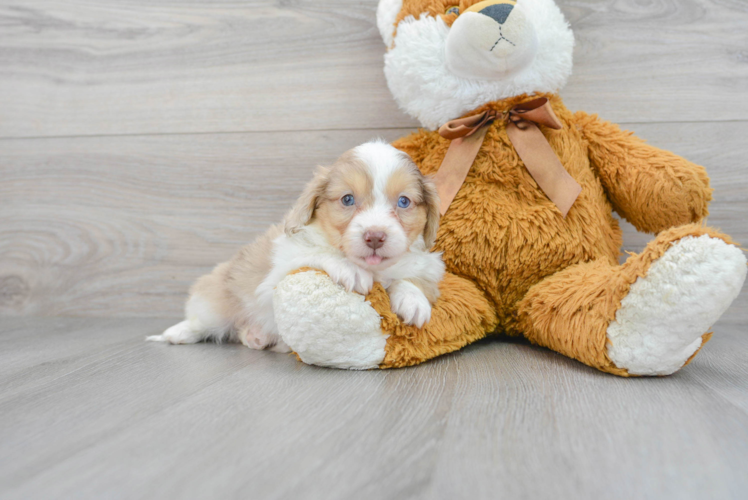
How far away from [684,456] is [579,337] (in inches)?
17.6

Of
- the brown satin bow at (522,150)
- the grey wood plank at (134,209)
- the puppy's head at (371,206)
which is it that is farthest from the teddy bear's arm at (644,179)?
the grey wood plank at (134,209)

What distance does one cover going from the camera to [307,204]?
1271mm

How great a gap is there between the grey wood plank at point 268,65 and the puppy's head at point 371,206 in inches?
24.5

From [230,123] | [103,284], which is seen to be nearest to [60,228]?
[103,284]

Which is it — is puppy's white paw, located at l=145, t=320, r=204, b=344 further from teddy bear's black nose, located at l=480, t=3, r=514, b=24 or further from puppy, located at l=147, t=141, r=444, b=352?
teddy bear's black nose, located at l=480, t=3, r=514, b=24

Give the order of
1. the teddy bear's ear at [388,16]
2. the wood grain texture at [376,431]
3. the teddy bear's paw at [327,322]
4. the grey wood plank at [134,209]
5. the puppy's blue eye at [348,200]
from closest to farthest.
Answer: the wood grain texture at [376,431]
the teddy bear's paw at [327,322]
the puppy's blue eye at [348,200]
the teddy bear's ear at [388,16]
the grey wood plank at [134,209]

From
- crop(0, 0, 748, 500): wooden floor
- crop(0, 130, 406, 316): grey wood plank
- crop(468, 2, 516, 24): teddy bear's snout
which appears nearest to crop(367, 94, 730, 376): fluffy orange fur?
crop(0, 0, 748, 500): wooden floor

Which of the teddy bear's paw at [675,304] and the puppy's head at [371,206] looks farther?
the puppy's head at [371,206]

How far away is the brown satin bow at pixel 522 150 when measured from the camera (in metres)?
1.36

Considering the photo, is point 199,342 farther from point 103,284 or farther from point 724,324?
point 724,324

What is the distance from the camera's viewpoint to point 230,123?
1.92 metres

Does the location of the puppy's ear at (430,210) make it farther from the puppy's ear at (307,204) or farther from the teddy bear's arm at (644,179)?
the teddy bear's arm at (644,179)

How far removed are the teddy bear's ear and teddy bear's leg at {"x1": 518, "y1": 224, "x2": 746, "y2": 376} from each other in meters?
0.89

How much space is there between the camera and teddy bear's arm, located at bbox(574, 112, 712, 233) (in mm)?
1349
